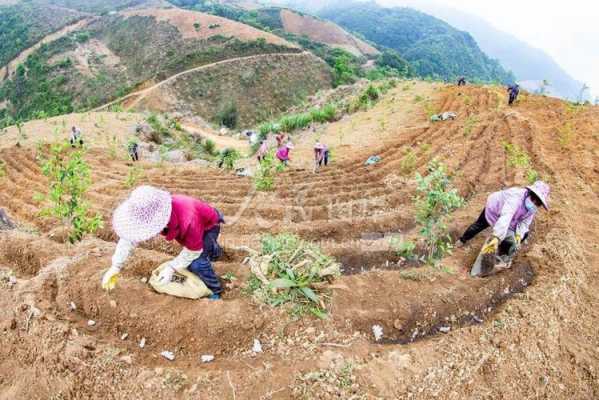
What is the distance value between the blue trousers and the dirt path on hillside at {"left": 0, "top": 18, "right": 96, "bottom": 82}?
1802 inches

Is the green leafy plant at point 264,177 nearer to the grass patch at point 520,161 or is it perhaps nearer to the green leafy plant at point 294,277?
the green leafy plant at point 294,277

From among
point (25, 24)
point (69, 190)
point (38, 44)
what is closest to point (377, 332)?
point (69, 190)

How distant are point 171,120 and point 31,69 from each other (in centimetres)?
2527

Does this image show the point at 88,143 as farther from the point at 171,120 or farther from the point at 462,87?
the point at 462,87

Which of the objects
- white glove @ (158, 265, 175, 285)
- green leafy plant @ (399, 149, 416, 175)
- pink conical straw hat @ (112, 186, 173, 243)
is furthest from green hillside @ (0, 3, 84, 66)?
pink conical straw hat @ (112, 186, 173, 243)

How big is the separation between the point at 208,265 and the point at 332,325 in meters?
1.32

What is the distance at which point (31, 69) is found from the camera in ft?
121

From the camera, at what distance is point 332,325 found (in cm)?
361

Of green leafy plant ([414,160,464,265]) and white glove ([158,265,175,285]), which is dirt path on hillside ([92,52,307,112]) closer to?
white glove ([158,265,175,285])

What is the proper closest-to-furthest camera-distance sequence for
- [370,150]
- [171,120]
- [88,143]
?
[370,150], [88,143], [171,120]

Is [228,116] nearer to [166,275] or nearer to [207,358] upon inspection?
[166,275]

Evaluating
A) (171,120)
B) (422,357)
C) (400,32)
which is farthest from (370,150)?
(400,32)

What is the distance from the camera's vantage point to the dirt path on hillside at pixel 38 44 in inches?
1548

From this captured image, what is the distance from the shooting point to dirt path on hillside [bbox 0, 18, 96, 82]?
129ft
